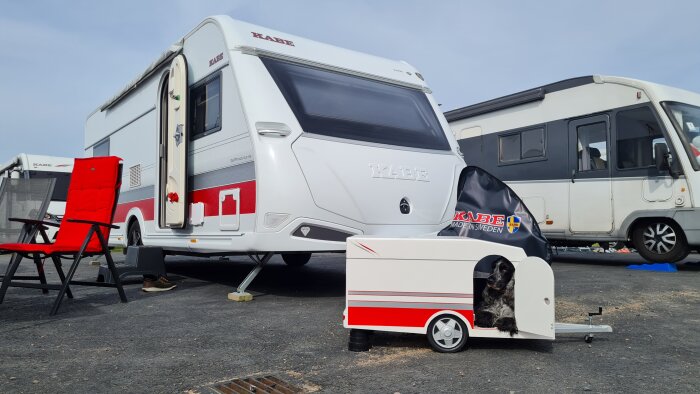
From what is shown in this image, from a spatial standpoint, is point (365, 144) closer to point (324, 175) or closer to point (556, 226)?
point (324, 175)

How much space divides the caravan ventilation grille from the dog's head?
5.67m

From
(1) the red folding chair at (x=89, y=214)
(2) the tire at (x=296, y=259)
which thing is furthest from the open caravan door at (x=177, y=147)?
(2) the tire at (x=296, y=259)

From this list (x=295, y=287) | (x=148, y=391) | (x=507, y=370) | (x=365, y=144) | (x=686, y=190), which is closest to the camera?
(x=148, y=391)

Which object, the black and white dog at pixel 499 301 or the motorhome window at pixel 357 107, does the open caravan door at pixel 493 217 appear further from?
the motorhome window at pixel 357 107

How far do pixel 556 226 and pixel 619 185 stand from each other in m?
1.33

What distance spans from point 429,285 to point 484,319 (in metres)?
0.41

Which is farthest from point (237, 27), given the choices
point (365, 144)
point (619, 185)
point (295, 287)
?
point (619, 185)

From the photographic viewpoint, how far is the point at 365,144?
17.7 ft

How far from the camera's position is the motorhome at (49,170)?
17.8m

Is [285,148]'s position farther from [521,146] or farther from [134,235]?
[521,146]

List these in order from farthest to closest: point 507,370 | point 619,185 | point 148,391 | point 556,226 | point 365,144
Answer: point 556,226 < point 619,185 < point 365,144 < point 507,370 < point 148,391

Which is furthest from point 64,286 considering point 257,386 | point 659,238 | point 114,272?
point 659,238

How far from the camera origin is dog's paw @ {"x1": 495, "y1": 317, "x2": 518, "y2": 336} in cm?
335

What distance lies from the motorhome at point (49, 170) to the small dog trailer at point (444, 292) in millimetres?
16813
